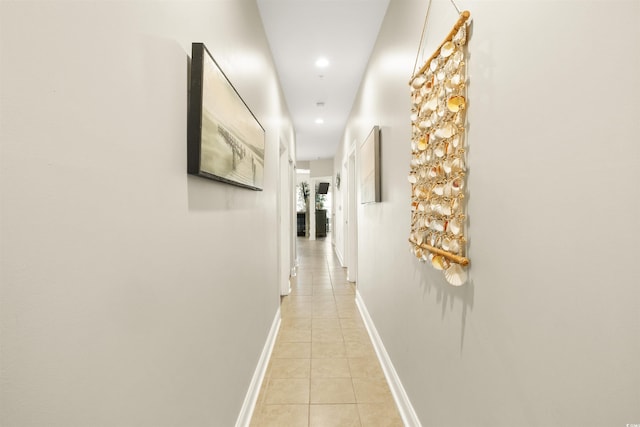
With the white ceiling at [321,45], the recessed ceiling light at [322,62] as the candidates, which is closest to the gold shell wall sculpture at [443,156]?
the white ceiling at [321,45]

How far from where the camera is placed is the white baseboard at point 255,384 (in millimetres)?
1658

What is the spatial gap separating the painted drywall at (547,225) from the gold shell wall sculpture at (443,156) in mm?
44

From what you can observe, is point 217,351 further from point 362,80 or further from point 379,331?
point 362,80

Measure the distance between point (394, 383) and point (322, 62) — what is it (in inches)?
110

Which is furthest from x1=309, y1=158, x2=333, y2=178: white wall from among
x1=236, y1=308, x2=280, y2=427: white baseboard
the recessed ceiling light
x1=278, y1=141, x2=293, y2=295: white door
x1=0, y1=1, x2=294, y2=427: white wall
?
x1=0, y1=1, x2=294, y2=427: white wall

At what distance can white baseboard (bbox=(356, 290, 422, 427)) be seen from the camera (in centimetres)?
166

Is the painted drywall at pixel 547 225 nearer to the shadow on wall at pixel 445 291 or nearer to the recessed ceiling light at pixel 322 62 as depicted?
the shadow on wall at pixel 445 291

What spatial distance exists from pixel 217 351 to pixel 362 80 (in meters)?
3.04

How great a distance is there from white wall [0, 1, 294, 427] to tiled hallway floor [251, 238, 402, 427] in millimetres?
798

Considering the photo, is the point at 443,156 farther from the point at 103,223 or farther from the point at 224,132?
the point at 103,223

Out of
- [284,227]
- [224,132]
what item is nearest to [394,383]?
[224,132]

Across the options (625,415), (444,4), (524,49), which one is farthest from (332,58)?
(625,415)

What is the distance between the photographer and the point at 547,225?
0.72 metres

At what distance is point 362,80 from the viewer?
3.40 m
